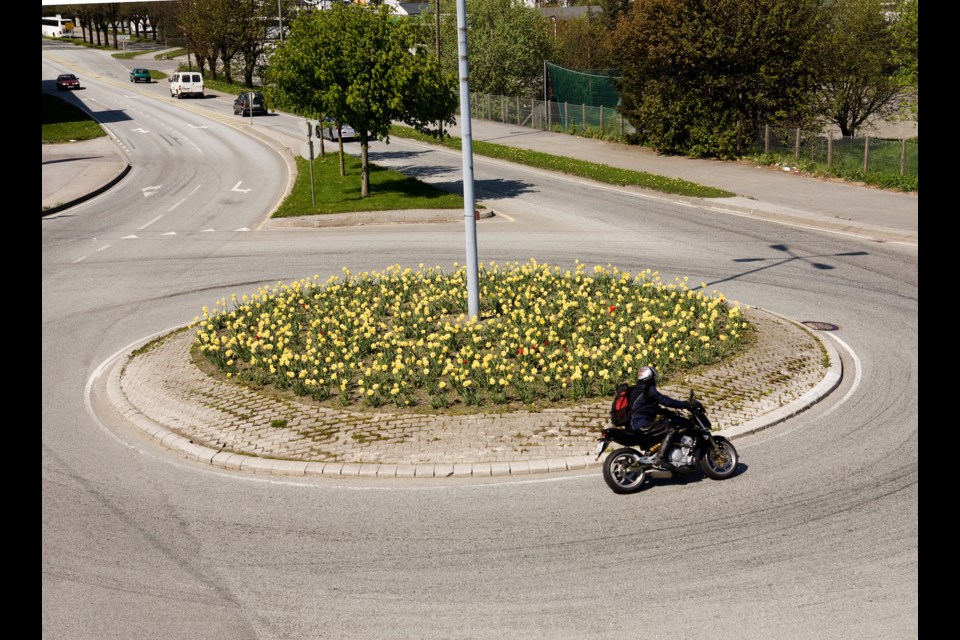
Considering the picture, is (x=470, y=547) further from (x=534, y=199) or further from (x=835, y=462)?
(x=534, y=199)

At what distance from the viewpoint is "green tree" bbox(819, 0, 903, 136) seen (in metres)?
35.5

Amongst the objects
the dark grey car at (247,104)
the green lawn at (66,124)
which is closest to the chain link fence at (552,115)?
the dark grey car at (247,104)

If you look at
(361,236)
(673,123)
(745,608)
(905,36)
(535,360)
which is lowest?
(745,608)

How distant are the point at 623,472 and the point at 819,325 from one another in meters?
7.41

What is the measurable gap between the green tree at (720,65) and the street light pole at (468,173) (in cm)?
2295

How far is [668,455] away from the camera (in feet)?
30.0

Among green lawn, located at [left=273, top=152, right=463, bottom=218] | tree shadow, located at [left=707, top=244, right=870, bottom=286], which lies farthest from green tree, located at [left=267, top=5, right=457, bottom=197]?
tree shadow, located at [left=707, top=244, right=870, bottom=286]

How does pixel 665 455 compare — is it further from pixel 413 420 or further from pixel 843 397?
pixel 843 397

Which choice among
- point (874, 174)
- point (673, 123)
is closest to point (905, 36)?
point (874, 174)

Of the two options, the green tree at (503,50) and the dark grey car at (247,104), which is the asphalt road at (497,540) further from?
the green tree at (503,50)

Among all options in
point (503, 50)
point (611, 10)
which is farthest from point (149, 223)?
point (611, 10)

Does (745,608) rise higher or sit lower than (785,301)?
lower

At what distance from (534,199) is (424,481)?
19429 mm

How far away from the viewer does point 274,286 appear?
18484 mm
